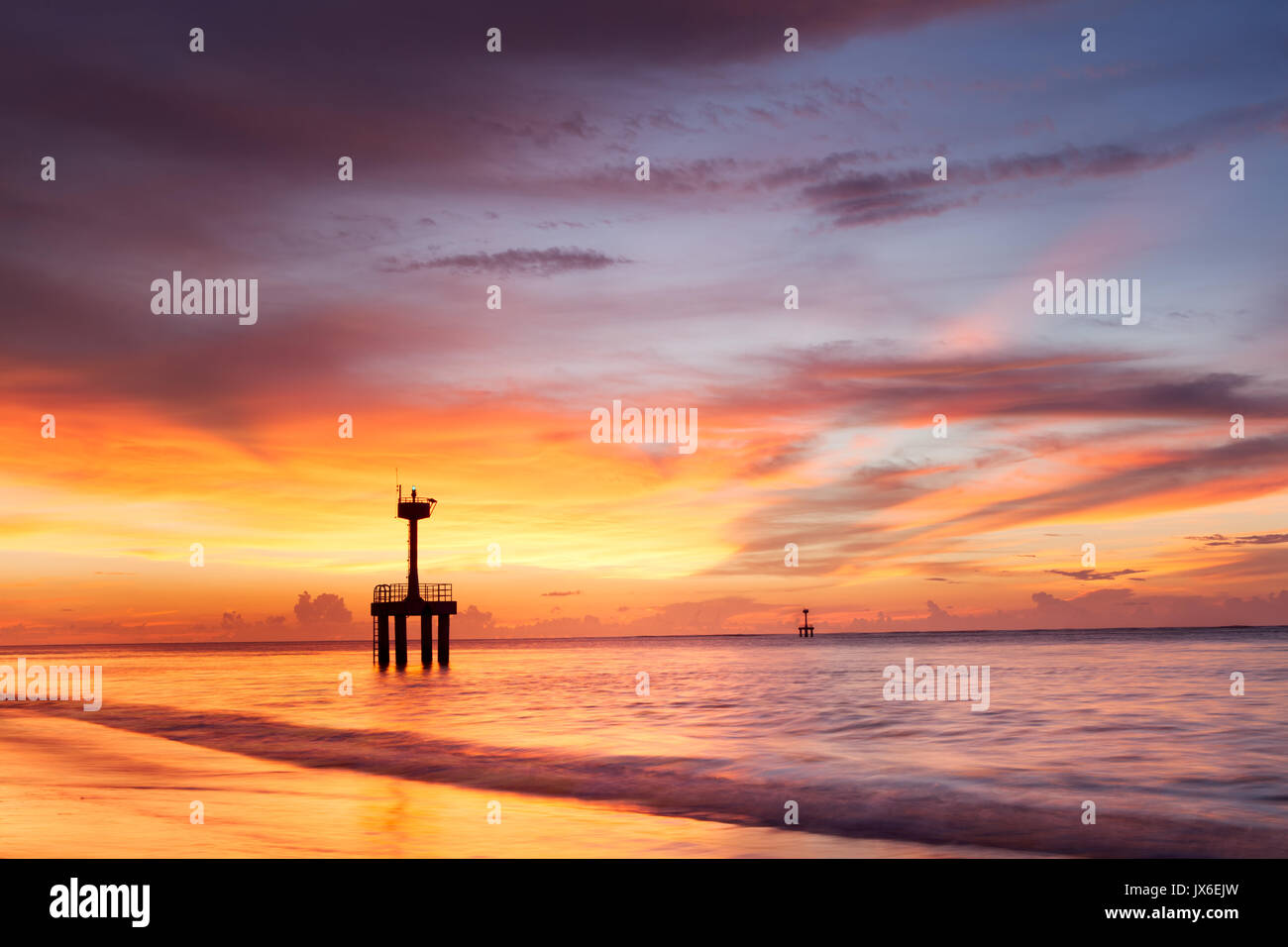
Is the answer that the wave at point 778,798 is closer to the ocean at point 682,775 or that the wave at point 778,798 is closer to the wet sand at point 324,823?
the ocean at point 682,775

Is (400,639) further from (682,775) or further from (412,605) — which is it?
(682,775)

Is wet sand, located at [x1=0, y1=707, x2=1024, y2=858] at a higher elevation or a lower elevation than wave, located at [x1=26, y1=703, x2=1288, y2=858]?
higher

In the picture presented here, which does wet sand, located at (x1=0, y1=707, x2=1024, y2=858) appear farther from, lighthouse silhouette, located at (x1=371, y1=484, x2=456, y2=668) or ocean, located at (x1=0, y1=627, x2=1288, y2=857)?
lighthouse silhouette, located at (x1=371, y1=484, x2=456, y2=668)

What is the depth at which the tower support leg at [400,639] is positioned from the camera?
59344 millimetres

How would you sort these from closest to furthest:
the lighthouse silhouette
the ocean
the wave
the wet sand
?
the wet sand
the ocean
the wave
the lighthouse silhouette

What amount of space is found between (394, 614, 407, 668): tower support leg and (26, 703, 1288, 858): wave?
3264 centimetres

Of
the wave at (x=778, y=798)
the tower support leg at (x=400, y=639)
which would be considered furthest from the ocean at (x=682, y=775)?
the tower support leg at (x=400, y=639)

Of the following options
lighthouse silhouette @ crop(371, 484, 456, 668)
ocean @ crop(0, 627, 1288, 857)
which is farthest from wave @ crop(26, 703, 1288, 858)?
lighthouse silhouette @ crop(371, 484, 456, 668)

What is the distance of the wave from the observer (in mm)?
13414

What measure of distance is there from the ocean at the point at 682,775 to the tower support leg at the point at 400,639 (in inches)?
810
